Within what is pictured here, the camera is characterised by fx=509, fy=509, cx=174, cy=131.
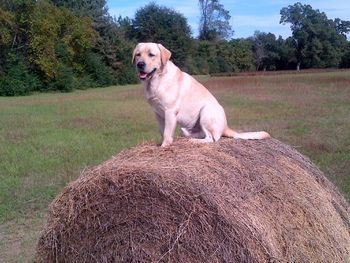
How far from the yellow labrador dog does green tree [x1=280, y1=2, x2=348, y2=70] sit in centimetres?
6823

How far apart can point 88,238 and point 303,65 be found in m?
71.5

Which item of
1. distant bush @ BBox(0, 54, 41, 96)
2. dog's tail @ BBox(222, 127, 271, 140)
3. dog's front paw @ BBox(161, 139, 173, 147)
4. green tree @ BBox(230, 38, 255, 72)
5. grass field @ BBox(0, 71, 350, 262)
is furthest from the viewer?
green tree @ BBox(230, 38, 255, 72)

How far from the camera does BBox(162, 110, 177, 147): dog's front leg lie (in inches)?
187

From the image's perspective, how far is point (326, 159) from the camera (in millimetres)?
8758

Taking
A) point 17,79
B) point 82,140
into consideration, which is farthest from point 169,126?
point 17,79

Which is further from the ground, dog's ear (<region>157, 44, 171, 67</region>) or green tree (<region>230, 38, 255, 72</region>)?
dog's ear (<region>157, 44, 171, 67</region>)

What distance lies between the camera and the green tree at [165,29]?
58219 mm

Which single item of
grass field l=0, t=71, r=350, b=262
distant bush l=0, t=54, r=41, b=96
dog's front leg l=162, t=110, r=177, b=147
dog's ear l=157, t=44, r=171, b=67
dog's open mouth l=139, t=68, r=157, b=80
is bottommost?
distant bush l=0, t=54, r=41, b=96

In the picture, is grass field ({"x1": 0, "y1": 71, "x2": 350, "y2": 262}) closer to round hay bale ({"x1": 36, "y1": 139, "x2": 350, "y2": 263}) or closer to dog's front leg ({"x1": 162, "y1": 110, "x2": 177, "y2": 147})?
dog's front leg ({"x1": 162, "y1": 110, "x2": 177, "y2": 147})

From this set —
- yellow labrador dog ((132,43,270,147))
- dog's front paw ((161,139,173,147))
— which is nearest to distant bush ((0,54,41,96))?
yellow labrador dog ((132,43,270,147))

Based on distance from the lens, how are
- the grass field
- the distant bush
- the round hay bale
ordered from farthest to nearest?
the distant bush
the grass field
the round hay bale

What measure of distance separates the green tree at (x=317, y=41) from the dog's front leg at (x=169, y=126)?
68.6 metres

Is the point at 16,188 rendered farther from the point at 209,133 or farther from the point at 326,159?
the point at 326,159

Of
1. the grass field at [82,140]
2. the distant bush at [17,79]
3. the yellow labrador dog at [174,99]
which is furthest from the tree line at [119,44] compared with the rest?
the yellow labrador dog at [174,99]
